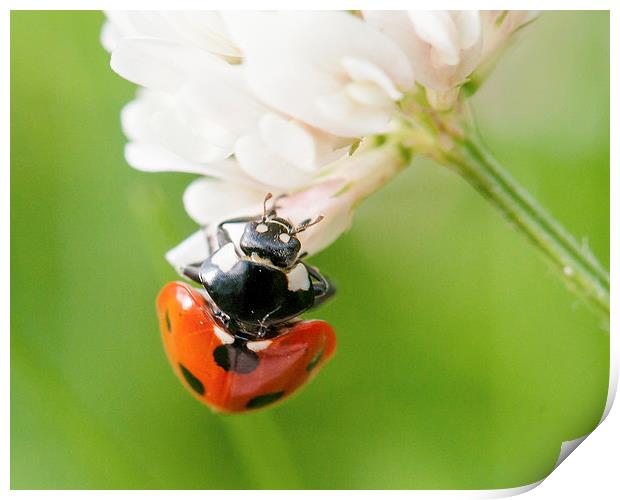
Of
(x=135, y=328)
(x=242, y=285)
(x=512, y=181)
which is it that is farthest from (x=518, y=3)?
(x=135, y=328)

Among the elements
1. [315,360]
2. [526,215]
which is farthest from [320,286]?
[526,215]

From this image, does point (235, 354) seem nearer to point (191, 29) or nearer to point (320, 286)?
point (320, 286)

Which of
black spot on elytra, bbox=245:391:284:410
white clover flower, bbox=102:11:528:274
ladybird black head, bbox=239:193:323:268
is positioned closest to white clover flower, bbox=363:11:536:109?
white clover flower, bbox=102:11:528:274

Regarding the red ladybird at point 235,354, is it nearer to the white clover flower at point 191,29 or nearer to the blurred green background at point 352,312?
the blurred green background at point 352,312

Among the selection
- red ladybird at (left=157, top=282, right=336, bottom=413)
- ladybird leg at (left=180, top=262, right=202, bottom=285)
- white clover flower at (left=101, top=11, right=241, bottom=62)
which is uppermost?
white clover flower at (left=101, top=11, right=241, bottom=62)

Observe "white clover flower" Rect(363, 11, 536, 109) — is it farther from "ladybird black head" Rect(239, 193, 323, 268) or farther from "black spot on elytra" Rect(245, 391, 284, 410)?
"black spot on elytra" Rect(245, 391, 284, 410)

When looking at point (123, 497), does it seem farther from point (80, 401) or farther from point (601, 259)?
point (601, 259)

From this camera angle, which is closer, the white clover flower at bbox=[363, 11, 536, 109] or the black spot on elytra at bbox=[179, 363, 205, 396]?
the white clover flower at bbox=[363, 11, 536, 109]
